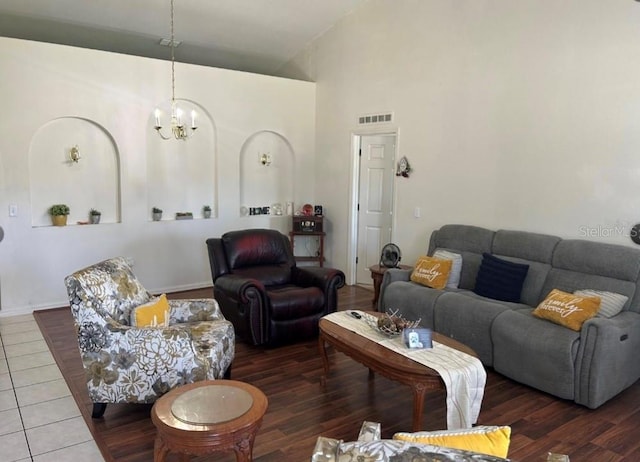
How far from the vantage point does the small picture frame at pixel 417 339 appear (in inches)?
121

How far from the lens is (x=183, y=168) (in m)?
6.42

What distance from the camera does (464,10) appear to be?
5094 mm

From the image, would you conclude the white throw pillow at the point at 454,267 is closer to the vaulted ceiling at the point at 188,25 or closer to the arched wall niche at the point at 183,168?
the arched wall niche at the point at 183,168

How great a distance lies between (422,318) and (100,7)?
16.1ft

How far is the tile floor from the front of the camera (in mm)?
2725

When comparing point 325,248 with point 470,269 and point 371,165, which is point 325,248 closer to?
point 371,165

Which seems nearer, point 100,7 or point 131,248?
point 100,7

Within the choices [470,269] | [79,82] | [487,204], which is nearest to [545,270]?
[470,269]

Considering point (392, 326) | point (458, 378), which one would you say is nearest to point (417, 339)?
point (392, 326)

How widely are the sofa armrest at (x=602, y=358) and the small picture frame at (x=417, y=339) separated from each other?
3.73 ft

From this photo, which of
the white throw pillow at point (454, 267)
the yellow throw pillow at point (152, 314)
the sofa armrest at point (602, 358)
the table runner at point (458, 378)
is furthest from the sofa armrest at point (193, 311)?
the sofa armrest at point (602, 358)

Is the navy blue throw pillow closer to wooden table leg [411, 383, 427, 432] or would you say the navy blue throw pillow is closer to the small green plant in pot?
wooden table leg [411, 383, 427, 432]

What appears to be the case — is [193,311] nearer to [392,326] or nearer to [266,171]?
[392,326]

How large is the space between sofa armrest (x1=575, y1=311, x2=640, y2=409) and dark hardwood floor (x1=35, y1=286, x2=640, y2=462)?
0.40 feet
